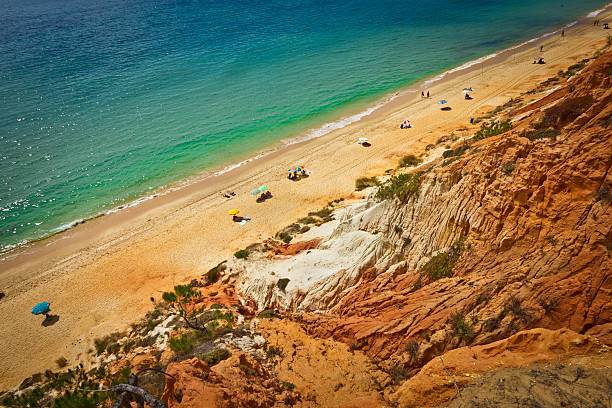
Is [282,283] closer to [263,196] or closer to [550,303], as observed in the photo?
[550,303]

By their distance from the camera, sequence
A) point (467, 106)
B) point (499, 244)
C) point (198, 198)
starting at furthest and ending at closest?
point (467, 106) < point (198, 198) < point (499, 244)

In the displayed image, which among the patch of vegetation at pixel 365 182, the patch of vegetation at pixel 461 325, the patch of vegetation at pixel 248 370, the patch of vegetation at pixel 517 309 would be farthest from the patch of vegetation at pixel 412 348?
the patch of vegetation at pixel 365 182

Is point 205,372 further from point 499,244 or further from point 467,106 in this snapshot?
point 467,106

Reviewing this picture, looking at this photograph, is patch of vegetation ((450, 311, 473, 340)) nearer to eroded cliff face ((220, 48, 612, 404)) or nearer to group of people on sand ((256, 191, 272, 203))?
eroded cliff face ((220, 48, 612, 404))

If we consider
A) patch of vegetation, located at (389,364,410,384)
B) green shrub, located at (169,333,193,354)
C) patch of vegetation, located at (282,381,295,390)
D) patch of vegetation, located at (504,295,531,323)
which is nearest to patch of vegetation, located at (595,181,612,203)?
patch of vegetation, located at (504,295,531,323)

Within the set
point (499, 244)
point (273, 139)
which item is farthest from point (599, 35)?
point (499, 244)

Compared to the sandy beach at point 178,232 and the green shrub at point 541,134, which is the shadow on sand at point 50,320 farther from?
the green shrub at point 541,134

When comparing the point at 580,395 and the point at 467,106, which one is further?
the point at 467,106
